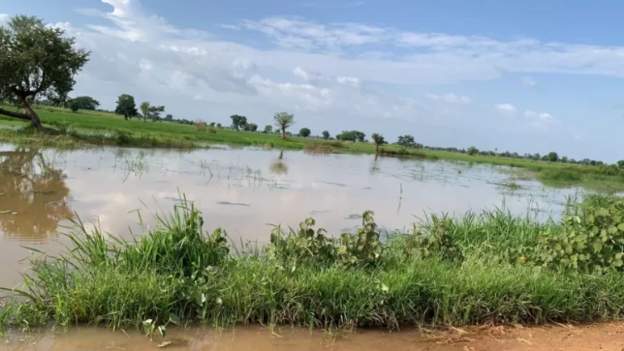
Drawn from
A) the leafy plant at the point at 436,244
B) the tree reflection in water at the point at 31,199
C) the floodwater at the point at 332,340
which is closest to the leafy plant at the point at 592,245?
the floodwater at the point at 332,340

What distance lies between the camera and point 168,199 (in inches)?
454

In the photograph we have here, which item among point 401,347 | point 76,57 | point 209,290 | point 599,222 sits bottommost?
point 401,347

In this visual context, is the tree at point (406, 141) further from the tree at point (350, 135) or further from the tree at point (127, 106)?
the tree at point (127, 106)

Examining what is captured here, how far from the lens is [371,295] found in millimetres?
4703

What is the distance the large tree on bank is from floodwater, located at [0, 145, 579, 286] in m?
8.74

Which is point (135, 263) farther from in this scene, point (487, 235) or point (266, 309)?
point (487, 235)

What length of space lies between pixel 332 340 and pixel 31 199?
8.45 metres

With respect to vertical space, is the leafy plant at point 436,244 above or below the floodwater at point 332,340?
above

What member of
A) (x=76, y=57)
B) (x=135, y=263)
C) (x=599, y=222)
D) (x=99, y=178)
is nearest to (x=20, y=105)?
(x=76, y=57)

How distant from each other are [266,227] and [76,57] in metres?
27.1

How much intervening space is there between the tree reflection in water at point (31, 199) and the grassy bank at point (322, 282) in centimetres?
295

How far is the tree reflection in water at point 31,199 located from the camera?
7699 millimetres

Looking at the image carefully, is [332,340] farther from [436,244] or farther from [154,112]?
[154,112]

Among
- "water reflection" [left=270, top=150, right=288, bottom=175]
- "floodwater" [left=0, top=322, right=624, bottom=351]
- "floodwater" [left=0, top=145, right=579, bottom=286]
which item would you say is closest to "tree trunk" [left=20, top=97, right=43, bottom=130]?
"floodwater" [left=0, top=145, right=579, bottom=286]
